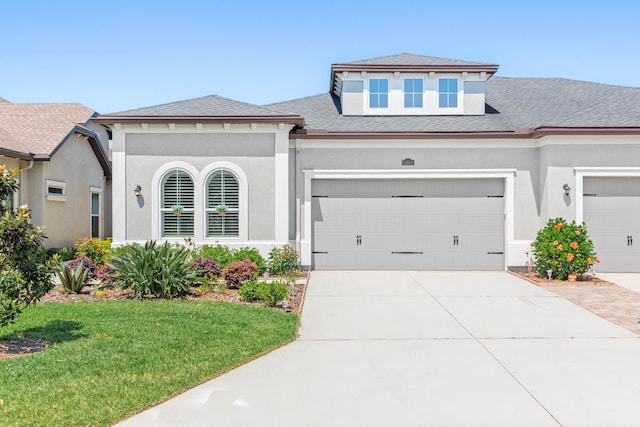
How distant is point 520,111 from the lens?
14.1m

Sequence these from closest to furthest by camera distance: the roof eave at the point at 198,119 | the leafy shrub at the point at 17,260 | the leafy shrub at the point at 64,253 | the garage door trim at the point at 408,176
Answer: the leafy shrub at the point at 17,260 → the roof eave at the point at 198,119 → the garage door trim at the point at 408,176 → the leafy shrub at the point at 64,253

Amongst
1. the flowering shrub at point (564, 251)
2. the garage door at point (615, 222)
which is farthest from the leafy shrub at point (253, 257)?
the garage door at point (615, 222)

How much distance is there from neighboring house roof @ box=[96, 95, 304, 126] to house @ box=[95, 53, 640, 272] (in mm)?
37

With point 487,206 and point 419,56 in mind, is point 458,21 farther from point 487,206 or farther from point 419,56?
point 487,206

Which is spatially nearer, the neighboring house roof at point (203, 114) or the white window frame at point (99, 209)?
the neighboring house roof at point (203, 114)

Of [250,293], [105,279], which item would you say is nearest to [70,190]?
[105,279]

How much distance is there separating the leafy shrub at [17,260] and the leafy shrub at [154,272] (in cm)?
287

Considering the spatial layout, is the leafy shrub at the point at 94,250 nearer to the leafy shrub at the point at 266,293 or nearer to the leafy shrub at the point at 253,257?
the leafy shrub at the point at 253,257

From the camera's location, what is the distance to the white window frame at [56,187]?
13.8m

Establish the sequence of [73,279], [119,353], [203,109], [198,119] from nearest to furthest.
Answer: [119,353] < [73,279] < [198,119] < [203,109]

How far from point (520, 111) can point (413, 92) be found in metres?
3.47

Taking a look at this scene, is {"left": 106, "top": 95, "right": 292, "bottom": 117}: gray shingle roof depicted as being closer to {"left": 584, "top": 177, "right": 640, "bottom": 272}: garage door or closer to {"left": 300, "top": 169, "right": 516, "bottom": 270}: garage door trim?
{"left": 300, "top": 169, "right": 516, "bottom": 270}: garage door trim

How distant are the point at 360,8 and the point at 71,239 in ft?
39.3

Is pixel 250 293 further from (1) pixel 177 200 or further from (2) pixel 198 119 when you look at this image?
(2) pixel 198 119
